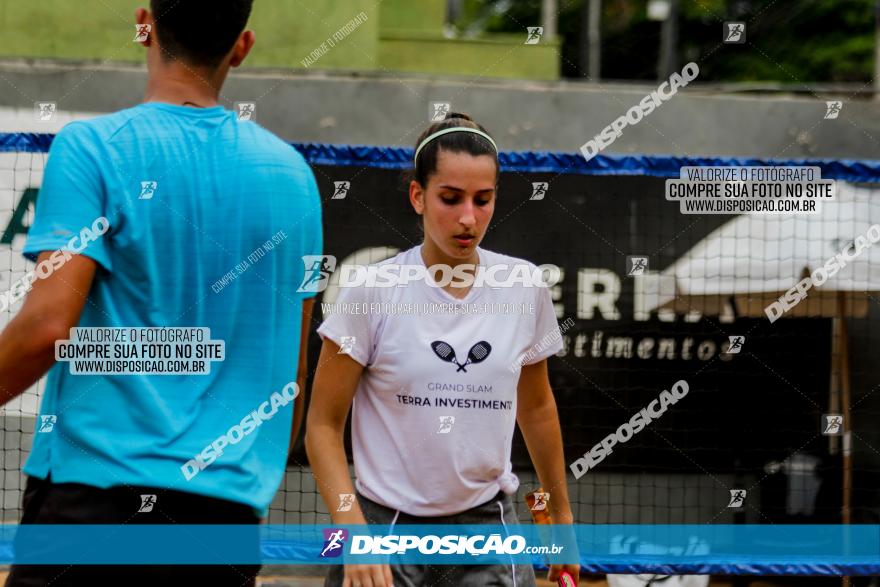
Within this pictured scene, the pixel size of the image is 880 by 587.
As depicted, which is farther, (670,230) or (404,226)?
Answer: (670,230)

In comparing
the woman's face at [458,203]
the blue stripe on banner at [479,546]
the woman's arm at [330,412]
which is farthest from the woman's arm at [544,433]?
the woman's arm at [330,412]

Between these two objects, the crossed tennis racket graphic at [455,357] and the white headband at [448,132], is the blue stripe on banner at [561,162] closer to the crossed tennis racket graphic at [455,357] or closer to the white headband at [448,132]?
the white headband at [448,132]

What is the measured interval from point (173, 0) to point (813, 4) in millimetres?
27662

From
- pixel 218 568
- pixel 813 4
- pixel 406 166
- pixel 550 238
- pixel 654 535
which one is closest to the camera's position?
pixel 218 568

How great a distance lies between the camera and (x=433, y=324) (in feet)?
11.0

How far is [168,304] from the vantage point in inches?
89.2

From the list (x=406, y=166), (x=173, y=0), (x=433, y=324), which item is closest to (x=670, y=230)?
(x=406, y=166)

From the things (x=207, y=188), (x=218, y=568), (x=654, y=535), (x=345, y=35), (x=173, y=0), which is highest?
(x=345, y=35)

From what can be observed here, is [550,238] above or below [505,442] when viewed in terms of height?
above

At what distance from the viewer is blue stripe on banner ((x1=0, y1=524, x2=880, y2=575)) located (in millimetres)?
2164

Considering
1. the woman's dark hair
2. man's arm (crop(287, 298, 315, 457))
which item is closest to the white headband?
the woman's dark hair

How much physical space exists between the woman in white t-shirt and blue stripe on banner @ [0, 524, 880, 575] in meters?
0.07

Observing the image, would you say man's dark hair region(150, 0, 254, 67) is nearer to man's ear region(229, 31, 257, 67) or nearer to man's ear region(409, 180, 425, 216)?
man's ear region(229, 31, 257, 67)

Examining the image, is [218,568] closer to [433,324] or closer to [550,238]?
[433,324]
